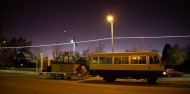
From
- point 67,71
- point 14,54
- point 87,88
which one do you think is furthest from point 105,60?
point 14,54

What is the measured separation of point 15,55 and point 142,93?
299 ft

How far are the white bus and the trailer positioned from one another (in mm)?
2557

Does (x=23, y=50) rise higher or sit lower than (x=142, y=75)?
higher

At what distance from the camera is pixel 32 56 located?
96188 millimetres

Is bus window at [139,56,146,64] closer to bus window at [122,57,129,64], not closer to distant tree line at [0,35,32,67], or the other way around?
bus window at [122,57,129,64]

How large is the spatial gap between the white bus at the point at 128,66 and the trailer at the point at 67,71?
8.39 feet

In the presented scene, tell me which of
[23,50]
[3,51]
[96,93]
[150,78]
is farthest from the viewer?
[23,50]

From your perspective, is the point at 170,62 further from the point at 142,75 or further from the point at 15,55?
the point at 15,55

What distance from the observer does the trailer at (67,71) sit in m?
32.2

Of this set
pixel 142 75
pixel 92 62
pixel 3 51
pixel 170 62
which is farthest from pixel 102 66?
pixel 3 51

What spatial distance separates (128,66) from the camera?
1091 inches

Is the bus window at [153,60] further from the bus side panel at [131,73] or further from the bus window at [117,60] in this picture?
the bus window at [117,60]

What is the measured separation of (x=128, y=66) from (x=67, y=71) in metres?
8.64

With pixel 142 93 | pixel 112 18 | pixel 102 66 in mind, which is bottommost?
pixel 142 93
